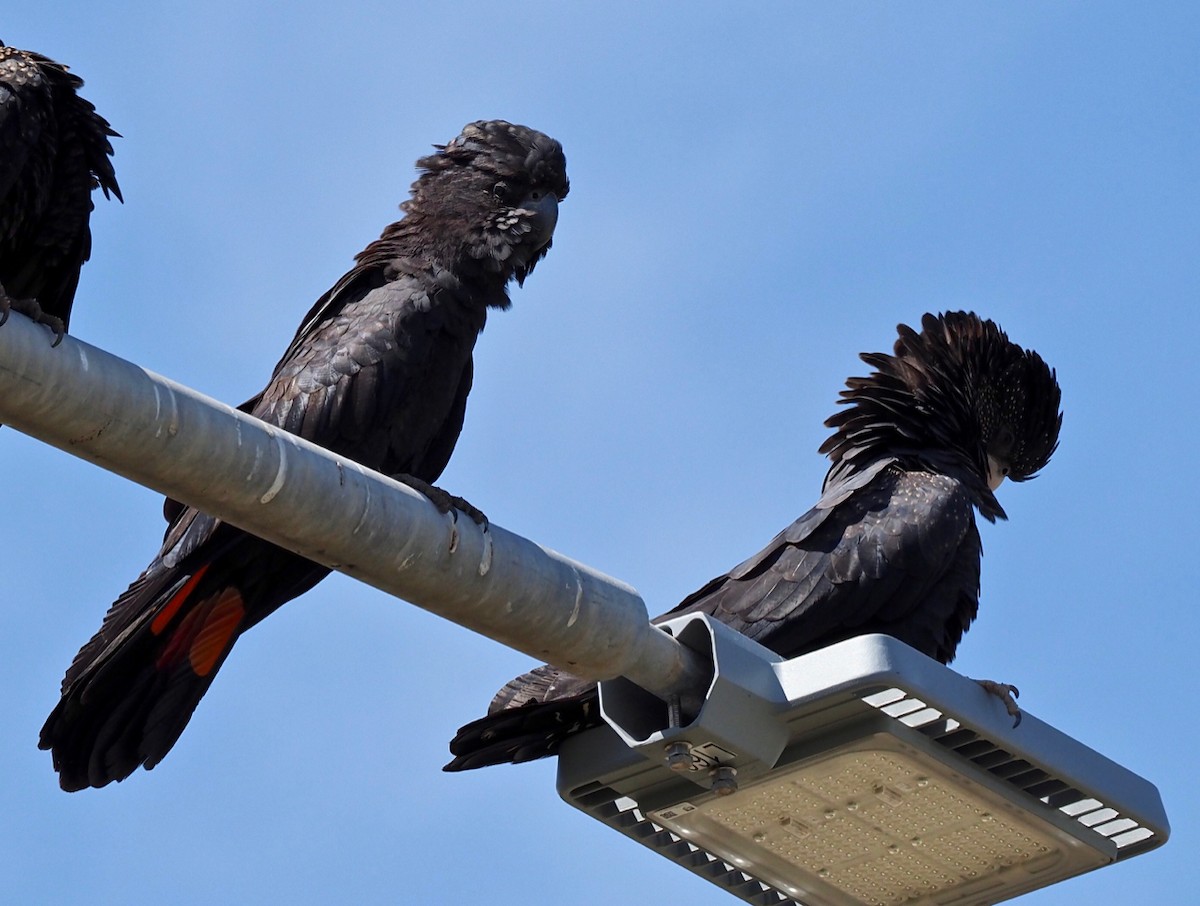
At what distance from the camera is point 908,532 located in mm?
6883

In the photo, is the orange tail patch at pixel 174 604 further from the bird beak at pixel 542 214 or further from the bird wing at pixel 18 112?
the bird beak at pixel 542 214

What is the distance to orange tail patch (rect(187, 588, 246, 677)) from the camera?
19.6ft

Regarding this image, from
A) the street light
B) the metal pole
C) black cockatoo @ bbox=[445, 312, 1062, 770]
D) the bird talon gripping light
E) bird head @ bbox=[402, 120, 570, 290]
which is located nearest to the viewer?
the metal pole

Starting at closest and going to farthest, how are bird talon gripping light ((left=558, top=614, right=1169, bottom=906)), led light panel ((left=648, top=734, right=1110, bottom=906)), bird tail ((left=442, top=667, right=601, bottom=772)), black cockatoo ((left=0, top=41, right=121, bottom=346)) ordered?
bird talon gripping light ((left=558, top=614, right=1169, bottom=906)), led light panel ((left=648, top=734, right=1110, bottom=906)), bird tail ((left=442, top=667, right=601, bottom=772)), black cockatoo ((left=0, top=41, right=121, bottom=346))

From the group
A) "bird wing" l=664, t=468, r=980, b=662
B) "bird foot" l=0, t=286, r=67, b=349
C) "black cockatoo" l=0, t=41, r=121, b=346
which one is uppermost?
"black cockatoo" l=0, t=41, r=121, b=346

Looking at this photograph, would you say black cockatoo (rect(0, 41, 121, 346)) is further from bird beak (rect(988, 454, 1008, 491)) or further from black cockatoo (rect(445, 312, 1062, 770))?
bird beak (rect(988, 454, 1008, 491))

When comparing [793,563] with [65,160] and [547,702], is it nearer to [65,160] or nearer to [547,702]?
[547,702]

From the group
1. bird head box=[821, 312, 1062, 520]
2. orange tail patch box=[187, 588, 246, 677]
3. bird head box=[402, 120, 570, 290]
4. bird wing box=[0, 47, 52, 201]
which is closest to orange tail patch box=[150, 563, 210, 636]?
orange tail patch box=[187, 588, 246, 677]

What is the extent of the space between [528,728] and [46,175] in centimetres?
241

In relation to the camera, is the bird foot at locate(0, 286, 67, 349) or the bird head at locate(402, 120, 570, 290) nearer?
the bird foot at locate(0, 286, 67, 349)

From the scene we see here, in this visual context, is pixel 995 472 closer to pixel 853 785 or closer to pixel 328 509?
pixel 853 785

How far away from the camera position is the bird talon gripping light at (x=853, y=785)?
4.09 metres

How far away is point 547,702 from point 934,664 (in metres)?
1.69

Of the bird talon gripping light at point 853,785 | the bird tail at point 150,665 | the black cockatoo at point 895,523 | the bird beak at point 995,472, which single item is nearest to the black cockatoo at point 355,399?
the bird tail at point 150,665
